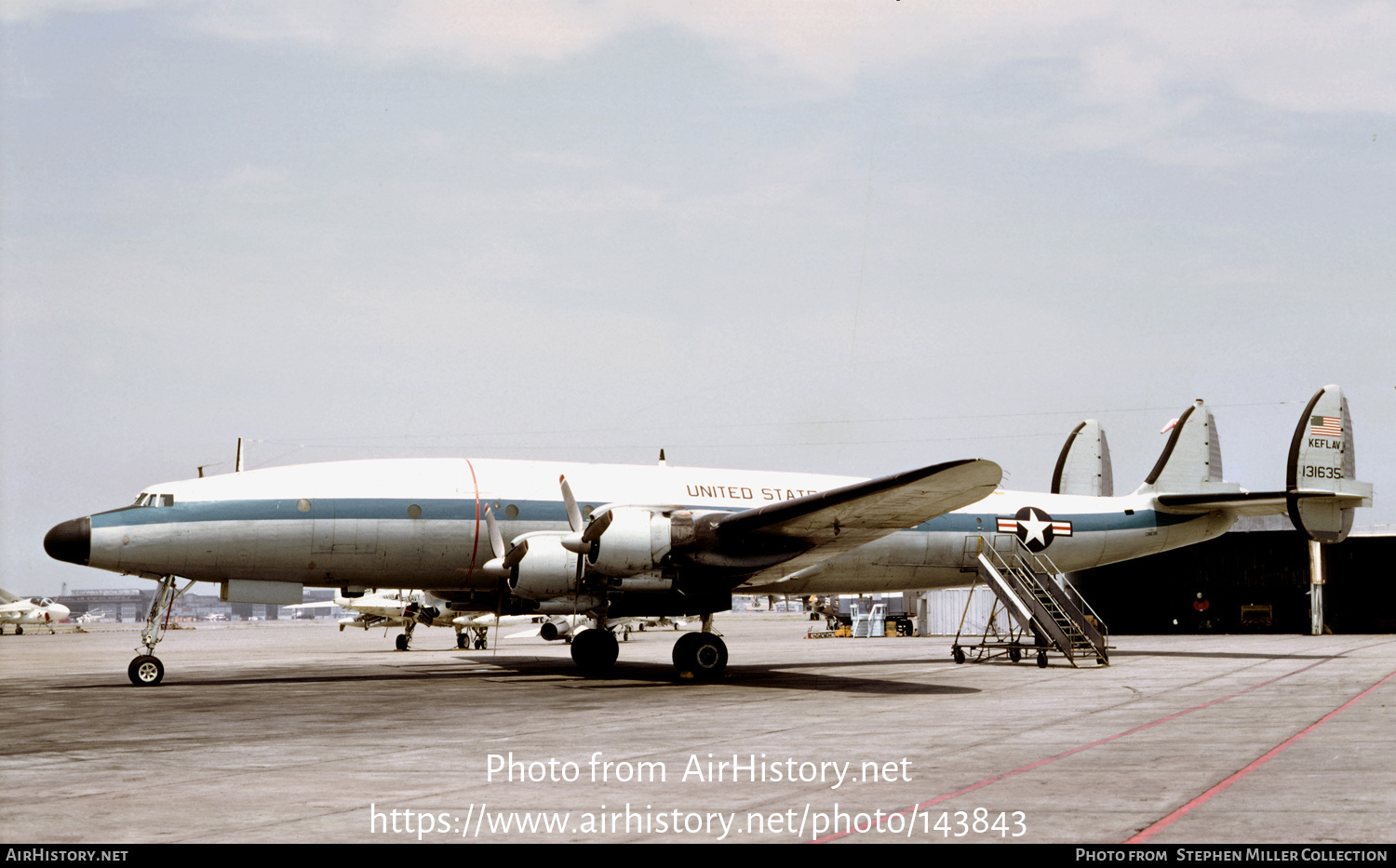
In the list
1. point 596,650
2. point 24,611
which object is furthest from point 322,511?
point 24,611

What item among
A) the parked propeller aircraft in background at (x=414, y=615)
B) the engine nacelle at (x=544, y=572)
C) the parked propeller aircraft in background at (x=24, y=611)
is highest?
the engine nacelle at (x=544, y=572)

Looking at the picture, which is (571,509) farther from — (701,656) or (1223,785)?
(1223,785)

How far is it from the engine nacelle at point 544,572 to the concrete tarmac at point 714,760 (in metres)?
1.79

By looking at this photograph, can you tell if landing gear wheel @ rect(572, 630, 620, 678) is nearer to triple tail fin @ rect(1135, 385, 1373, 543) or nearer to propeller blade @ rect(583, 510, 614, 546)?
propeller blade @ rect(583, 510, 614, 546)

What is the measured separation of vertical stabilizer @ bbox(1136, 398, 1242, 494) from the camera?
95.0 ft

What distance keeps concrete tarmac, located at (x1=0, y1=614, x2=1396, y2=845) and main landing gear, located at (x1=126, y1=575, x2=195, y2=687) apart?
2.50ft

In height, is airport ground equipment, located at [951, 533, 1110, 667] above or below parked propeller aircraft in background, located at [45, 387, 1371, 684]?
below

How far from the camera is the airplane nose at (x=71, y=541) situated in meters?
20.3

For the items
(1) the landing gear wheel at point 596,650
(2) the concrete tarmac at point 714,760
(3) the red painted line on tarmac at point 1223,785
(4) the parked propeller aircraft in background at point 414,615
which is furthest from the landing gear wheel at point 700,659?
(4) the parked propeller aircraft in background at point 414,615

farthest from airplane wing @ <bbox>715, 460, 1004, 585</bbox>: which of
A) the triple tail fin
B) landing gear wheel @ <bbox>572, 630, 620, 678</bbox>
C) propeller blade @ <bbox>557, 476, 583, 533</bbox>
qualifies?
the triple tail fin

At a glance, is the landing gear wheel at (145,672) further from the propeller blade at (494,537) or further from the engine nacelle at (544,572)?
the engine nacelle at (544,572)

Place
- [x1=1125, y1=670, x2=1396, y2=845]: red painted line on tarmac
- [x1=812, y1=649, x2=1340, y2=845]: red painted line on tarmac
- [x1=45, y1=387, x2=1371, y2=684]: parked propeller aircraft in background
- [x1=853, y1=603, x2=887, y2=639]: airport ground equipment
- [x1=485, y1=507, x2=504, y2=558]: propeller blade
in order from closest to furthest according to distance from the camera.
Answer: [x1=1125, y1=670, x2=1396, y2=845]: red painted line on tarmac, [x1=812, y1=649, x2=1340, y2=845]: red painted line on tarmac, [x1=45, y1=387, x2=1371, y2=684]: parked propeller aircraft in background, [x1=485, y1=507, x2=504, y2=558]: propeller blade, [x1=853, y1=603, x2=887, y2=639]: airport ground equipment

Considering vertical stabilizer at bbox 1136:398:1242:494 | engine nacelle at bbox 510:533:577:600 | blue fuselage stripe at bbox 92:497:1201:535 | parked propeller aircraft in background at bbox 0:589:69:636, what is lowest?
parked propeller aircraft in background at bbox 0:589:69:636
